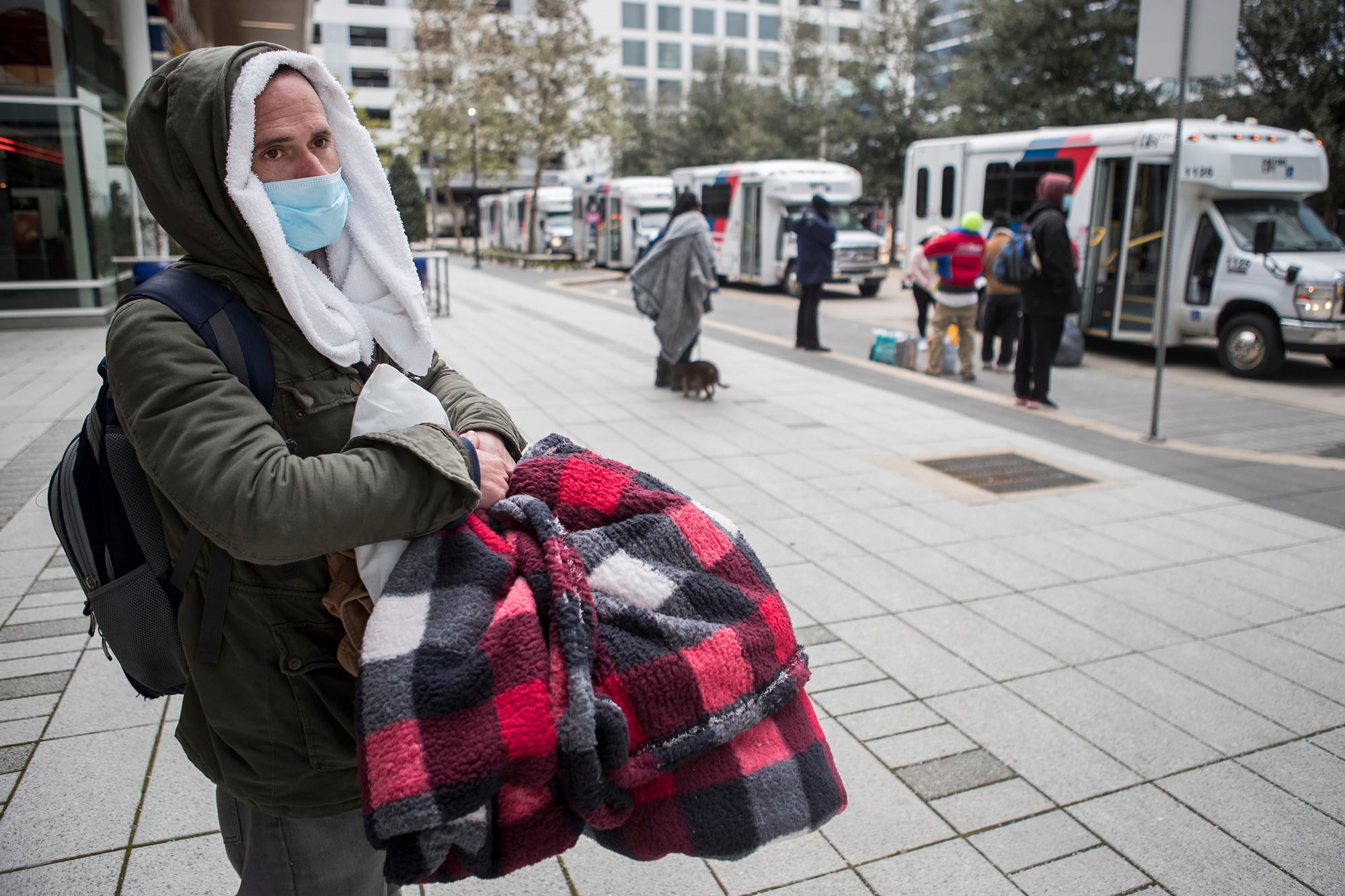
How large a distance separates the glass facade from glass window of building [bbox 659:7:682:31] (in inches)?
2419

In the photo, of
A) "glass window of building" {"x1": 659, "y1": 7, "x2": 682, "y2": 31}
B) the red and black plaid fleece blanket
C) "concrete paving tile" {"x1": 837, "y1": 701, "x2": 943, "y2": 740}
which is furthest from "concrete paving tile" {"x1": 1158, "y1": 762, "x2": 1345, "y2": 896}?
"glass window of building" {"x1": 659, "y1": 7, "x2": 682, "y2": 31}

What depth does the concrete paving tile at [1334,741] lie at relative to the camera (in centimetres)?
330

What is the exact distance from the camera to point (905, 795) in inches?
118

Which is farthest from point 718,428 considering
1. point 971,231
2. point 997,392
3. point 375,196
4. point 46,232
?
point 46,232

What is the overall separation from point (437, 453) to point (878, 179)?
118 ft

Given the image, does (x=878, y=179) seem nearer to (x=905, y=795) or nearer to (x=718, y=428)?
(x=718, y=428)

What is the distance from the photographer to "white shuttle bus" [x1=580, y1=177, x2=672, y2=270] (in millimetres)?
28438

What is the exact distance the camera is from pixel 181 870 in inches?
100

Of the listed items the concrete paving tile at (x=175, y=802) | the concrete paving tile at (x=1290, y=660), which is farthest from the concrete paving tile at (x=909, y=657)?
the concrete paving tile at (x=175, y=802)

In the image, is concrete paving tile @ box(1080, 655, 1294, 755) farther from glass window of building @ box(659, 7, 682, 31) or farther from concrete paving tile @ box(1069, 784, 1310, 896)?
glass window of building @ box(659, 7, 682, 31)

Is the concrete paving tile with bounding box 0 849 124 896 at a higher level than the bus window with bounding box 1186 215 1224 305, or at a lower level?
lower

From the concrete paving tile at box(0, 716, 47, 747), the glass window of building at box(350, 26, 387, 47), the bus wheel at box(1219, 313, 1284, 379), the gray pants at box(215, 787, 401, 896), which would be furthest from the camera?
the glass window of building at box(350, 26, 387, 47)

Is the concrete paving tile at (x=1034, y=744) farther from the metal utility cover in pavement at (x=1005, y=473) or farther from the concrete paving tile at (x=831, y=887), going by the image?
the metal utility cover in pavement at (x=1005, y=473)

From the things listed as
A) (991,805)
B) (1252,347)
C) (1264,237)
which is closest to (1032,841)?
(991,805)
